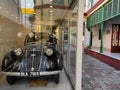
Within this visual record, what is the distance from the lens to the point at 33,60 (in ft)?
13.9

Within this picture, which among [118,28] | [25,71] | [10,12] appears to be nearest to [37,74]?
[25,71]

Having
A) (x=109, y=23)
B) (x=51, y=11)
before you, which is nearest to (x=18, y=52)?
(x=51, y=11)

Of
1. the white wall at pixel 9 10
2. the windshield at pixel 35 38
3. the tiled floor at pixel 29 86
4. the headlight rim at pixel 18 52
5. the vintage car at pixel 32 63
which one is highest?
the white wall at pixel 9 10

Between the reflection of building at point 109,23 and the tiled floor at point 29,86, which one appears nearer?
the tiled floor at point 29,86

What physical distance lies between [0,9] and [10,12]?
0.94 m

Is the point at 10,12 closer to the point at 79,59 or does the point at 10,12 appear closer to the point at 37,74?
the point at 37,74

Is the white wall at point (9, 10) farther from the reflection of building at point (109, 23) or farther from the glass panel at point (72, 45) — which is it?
the reflection of building at point (109, 23)

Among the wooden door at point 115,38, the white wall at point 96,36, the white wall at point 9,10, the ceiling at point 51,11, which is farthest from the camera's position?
the white wall at point 96,36

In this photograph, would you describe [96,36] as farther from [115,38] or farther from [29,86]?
[29,86]

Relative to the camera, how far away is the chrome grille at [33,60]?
4.06 m

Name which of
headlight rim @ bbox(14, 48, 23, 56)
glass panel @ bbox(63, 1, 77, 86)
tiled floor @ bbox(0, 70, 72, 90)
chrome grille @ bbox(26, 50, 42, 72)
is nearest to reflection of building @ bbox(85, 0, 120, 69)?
glass panel @ bbox(63, 1, 77, 86)

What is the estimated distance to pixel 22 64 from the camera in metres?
4.14

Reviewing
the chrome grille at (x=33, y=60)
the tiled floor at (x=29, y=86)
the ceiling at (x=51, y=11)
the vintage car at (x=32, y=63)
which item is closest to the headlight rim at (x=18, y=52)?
the vintage car at (x=32, y=63)

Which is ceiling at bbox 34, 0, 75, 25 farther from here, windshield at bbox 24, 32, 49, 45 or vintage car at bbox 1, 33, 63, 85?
vintage car at bbox 1, 33, 63, 85
